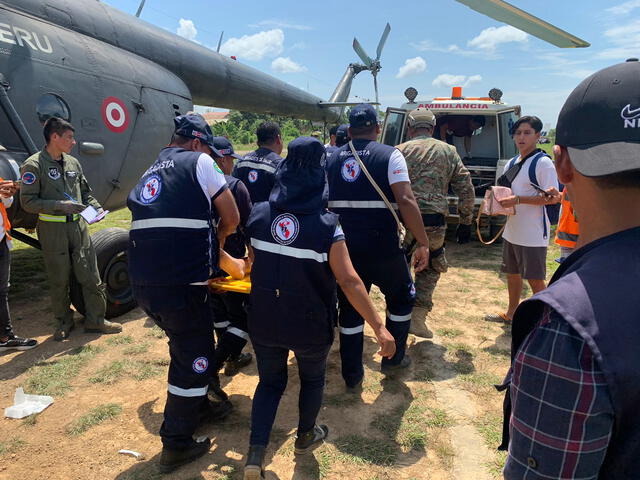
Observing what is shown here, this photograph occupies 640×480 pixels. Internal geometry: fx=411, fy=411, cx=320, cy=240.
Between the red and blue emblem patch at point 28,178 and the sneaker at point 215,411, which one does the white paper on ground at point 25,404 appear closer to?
the sneaker at point 215,411

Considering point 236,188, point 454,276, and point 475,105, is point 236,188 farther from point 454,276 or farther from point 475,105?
point 475,105

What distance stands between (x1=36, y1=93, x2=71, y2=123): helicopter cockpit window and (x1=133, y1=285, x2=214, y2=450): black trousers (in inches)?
103

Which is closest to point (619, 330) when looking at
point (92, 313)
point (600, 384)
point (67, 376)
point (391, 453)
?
point (600, 384)

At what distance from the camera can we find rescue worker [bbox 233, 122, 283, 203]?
3787mm

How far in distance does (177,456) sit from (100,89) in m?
3.83

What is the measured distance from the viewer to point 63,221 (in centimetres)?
379

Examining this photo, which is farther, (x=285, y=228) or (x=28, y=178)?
(x=28, y=178)

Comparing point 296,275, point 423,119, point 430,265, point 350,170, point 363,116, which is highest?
point 423,119

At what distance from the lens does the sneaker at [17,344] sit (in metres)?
3.77

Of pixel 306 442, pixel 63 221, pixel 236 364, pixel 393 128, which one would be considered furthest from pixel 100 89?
pixel 393 128

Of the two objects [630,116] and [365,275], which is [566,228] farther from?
[630,116]

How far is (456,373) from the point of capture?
3508mm

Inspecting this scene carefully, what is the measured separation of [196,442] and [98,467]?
1.90 feet

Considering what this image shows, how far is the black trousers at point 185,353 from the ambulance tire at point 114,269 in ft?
7.34
